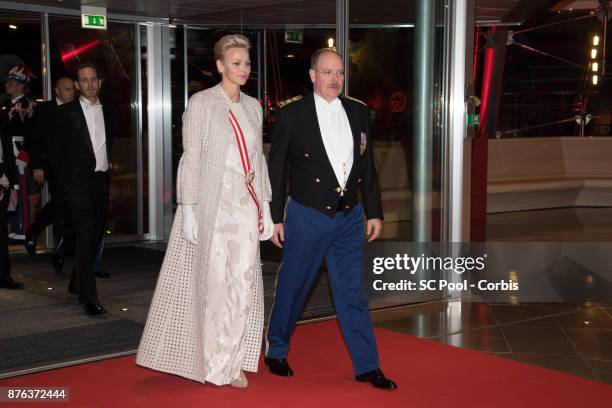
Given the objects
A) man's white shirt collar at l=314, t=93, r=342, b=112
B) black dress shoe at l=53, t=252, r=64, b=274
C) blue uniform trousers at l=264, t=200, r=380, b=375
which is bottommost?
black dress shoe at l=53, t=252, r=64, b=274

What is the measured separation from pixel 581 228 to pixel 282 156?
23.4ft

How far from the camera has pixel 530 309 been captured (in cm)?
650

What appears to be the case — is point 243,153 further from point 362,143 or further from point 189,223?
point 362,143

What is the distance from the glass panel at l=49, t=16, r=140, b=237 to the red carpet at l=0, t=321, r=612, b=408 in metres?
5.23

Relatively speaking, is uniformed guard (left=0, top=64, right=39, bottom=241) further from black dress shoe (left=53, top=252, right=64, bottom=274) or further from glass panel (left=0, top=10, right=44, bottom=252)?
black dress shoe (left=53, top=252, right=64, bottom=274)

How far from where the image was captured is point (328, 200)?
4.26 metres

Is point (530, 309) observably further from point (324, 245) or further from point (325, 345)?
point (324, 245)

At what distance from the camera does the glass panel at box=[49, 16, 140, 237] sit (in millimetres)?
9305

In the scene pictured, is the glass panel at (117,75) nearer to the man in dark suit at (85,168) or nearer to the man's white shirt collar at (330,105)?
the man in dark suit at (85,168)

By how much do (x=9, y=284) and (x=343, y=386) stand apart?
3.76 meters

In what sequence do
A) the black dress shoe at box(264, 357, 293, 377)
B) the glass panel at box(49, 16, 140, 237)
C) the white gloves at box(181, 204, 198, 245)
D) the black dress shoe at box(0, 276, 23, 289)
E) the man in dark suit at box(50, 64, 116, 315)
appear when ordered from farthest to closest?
the glass panel at box(49, 16, 140, 237) < the black dress shoe at box(0, 276, 23, 289) < the man in dark suit at box(50, 64, 116, 315) < the black dress shoe at box(264, 357, 293, 377) < the white gloves at box(181, 204, 198, 245)

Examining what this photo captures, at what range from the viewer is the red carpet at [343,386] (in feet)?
13.4

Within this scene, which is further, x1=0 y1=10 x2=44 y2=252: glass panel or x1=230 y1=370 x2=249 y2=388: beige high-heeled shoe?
x1=0 y1=10 x2=44 y2=252: glass panel

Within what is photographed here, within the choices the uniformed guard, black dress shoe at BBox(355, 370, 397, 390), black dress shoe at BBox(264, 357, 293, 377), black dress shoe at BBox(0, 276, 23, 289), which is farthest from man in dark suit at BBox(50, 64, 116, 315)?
black dress shoe at BBox(355, 370, 397, 390)
